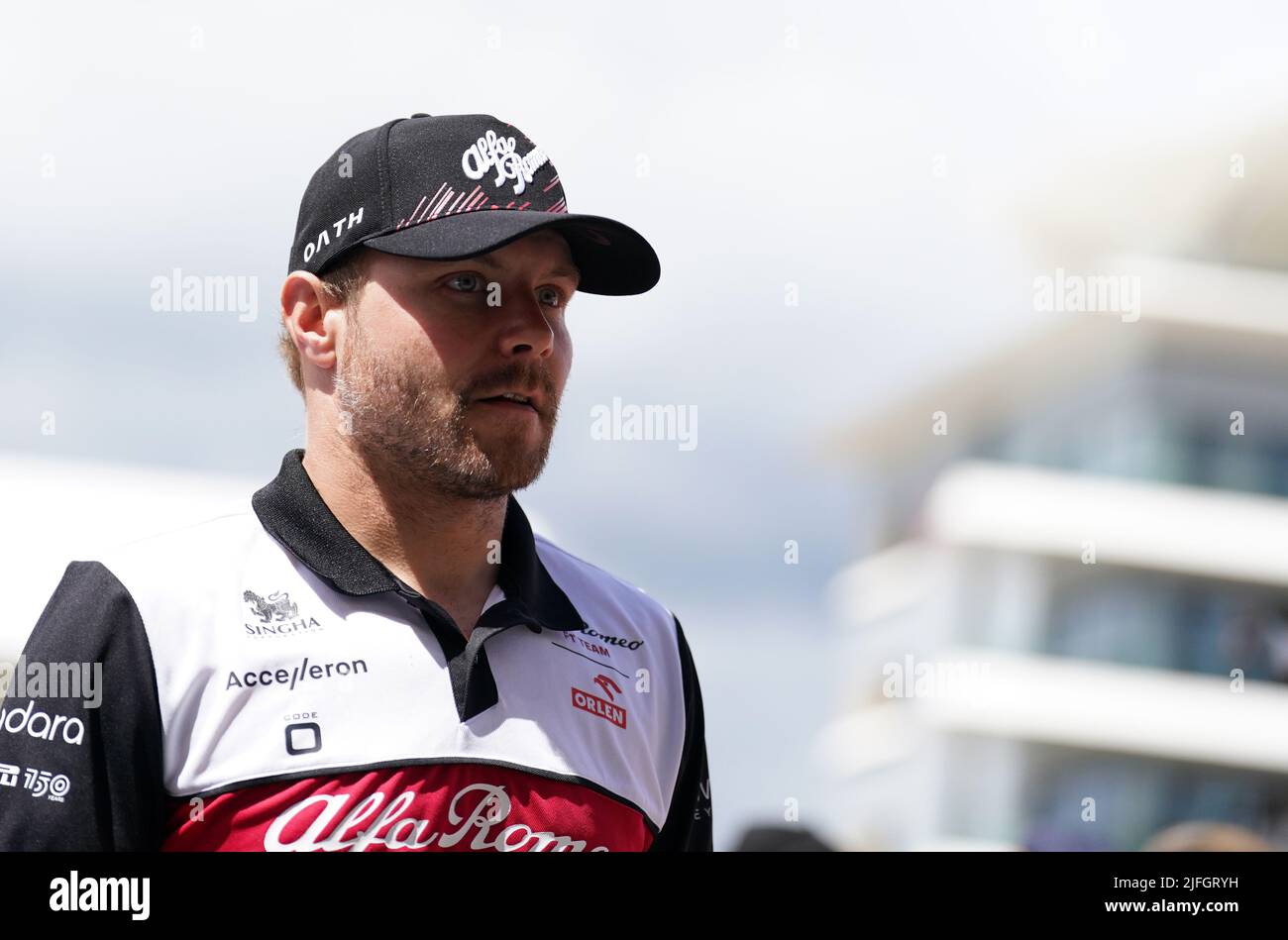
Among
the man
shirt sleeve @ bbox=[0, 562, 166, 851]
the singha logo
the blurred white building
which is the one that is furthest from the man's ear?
the blurred white building

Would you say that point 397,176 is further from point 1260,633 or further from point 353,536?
point 1260,633

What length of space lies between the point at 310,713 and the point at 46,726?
15.4 inches

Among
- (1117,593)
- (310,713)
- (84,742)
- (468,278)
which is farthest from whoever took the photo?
(1117,593)

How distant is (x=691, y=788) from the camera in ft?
9.91

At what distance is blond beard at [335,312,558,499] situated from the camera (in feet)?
9.13

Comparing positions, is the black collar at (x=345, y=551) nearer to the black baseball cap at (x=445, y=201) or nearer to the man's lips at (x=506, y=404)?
the man's lips at (x=506, y=404)

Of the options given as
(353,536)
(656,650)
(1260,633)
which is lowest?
(1260,633)

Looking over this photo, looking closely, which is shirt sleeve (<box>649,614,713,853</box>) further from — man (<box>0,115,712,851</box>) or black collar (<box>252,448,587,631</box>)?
black collar (<box>252,448,587,631</box>)

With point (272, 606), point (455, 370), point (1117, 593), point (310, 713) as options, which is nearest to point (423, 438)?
point (455, 370)

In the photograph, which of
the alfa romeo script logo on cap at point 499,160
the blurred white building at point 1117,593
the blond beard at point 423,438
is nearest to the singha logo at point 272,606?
the blond beard at point 423,438

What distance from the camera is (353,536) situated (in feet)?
9.33

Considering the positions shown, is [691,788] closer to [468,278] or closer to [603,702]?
[603,702]
